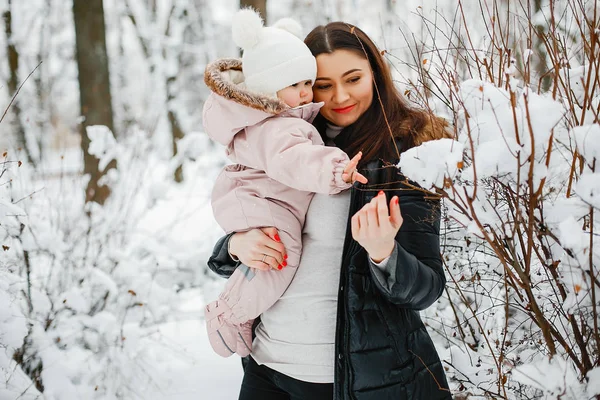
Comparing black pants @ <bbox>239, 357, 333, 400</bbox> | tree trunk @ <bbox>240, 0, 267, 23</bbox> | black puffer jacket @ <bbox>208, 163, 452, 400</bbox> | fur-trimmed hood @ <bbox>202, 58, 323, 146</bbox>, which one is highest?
tree trunk @ <bbox>240, 0, 267, 23</bbox>

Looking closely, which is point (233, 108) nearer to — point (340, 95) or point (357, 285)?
point (340, 95)

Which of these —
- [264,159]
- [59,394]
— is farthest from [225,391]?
[264,159]

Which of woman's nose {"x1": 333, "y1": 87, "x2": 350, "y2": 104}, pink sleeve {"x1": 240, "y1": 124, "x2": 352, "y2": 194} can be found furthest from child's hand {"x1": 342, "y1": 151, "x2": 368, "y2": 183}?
woman's nose {"x1": 333, "y1": 87, "x2": 350, "y2": 104}

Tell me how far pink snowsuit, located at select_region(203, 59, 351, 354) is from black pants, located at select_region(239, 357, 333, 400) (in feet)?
0.67

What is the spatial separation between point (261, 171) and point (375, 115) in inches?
18.5

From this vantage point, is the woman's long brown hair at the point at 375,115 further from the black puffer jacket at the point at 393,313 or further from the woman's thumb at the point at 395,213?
the woman's thumb at the point at 395,213

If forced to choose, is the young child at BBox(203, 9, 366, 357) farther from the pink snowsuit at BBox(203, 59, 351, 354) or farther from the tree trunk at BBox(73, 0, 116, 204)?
the tree trunk at BBox(73, 0, 116, 204)

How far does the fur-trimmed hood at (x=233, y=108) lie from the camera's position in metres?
1.68

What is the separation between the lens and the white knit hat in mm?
1772

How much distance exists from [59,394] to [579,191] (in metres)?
2.72

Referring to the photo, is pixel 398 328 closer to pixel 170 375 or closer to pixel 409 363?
pixel 409 363

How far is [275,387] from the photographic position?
171 centimetres

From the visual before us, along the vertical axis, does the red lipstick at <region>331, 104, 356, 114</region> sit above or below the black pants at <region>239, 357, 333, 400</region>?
above

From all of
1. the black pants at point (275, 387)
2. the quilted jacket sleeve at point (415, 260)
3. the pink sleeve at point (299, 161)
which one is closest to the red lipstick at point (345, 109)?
the pink sleeve at point (299, 161)
